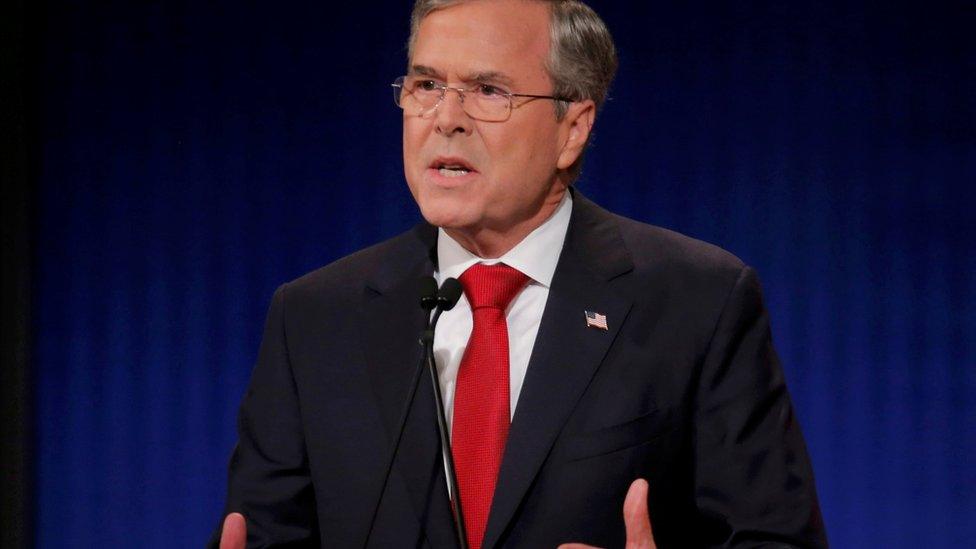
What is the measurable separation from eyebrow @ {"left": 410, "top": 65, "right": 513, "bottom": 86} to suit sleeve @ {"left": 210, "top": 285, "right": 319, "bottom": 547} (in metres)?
0.48

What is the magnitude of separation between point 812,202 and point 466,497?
1826 mm

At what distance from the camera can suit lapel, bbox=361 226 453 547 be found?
5.77 ft

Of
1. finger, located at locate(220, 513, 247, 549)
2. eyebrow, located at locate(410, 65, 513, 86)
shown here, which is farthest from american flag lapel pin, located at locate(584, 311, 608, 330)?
finger, located at locate(220, 513, 247, 549)

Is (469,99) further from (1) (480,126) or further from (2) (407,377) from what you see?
(2) (407,377)

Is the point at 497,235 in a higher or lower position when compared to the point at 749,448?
higher

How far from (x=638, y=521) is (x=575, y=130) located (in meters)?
0.72

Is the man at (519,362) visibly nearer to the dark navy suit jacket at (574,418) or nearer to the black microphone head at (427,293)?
the dark navy suit jacket at (574,418)

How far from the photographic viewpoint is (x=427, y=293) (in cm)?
167

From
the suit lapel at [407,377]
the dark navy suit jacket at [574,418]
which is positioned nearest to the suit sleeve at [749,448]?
the dark navy suit jacket at [574,418]

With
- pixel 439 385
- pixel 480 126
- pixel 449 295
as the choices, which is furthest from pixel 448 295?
pixel 480 126

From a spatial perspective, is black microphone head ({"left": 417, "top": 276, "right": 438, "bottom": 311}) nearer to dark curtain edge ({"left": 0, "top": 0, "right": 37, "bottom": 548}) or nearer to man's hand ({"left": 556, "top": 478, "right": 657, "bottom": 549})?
man's hand ({"left": 556, "top": 478, "right": 657, "bottom": 549})

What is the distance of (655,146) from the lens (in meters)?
3.37

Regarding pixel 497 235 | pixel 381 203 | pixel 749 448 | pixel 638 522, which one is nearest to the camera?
pixel 638 522

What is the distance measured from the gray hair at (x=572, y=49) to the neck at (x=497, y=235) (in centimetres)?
11
